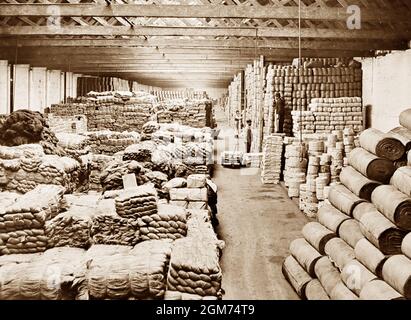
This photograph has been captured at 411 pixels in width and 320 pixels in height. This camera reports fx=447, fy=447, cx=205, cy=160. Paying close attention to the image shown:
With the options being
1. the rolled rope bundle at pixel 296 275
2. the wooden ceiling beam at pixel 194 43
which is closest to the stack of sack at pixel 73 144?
the wooden ceiling beam at pixel 194 43

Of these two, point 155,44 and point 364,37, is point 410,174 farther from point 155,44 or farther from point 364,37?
point 155,44

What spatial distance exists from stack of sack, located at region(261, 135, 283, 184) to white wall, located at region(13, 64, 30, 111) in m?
12.3

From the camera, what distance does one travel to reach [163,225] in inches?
250

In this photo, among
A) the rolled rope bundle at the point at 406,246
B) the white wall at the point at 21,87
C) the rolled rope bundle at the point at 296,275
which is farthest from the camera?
the white wall at the point at 21,87

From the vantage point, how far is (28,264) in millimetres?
5293

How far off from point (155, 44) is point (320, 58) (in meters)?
6.90

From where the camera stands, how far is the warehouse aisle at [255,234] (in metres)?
6.75

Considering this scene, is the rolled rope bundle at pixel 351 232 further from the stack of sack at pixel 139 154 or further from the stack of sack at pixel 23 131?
the stack of sack at pixel 23 131

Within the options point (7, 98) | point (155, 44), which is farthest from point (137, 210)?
point (7, 98)

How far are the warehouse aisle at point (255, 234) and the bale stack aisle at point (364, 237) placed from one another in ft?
1.43

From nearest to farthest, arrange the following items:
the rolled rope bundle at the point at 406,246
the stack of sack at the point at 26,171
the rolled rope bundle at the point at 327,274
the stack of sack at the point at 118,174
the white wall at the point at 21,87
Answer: the rolled rope bundle at the point at 406,246
the rolled rope bundle at the point at 327,274
the stack of sack at the point at 26,171
the stack of sack at the point at 118,174
the white wall at the point at 21,87

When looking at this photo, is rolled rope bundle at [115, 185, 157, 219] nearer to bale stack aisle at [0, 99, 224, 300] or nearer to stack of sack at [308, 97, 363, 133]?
bale stack aisle at [0, 99, 224, 300]

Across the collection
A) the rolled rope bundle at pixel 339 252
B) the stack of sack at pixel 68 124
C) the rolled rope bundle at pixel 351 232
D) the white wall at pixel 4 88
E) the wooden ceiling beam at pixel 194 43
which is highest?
the wooden ceiling beam at pixel 194 43

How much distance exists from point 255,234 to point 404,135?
3881mm
